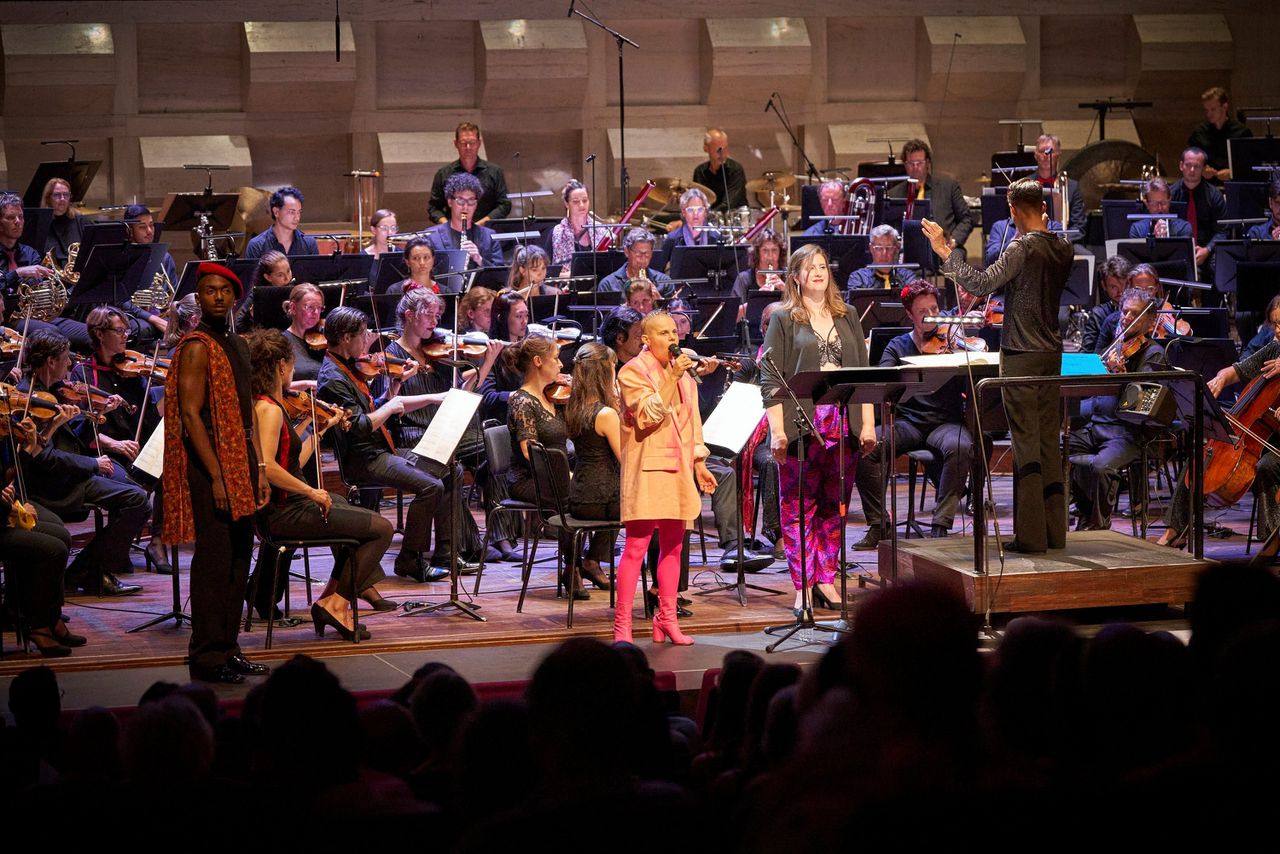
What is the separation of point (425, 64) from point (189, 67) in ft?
6.73

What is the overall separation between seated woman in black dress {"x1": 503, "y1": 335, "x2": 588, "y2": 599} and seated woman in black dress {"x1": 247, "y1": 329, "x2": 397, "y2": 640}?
3.15 ft

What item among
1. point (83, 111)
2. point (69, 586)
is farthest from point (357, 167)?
point (69, 586)

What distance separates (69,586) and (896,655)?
5.71 metres

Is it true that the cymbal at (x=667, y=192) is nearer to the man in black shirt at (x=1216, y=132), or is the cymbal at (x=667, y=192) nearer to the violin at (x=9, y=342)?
the man in black shirt at (x=1216, y=132)

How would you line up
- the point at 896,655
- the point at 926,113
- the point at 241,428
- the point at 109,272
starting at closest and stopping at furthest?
the point at 896,655 → the point at 241,428 → the point at 109,272 → the point at 926,113

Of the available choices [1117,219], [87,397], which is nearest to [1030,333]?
[87,397]

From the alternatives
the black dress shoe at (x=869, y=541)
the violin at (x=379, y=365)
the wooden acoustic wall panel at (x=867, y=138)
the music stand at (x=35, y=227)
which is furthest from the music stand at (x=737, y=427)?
the wooden acoustic wall panel at (x=867, y=138)

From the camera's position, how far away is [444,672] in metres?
3.27

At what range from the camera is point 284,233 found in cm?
988

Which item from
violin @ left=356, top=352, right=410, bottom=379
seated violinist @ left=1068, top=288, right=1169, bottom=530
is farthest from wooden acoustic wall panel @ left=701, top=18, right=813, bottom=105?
violin @ left=356, top=352, right=410, bottom=379

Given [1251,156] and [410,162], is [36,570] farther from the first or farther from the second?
[1251,156]

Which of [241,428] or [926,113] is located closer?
[241,428]

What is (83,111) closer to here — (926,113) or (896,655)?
(926,113)

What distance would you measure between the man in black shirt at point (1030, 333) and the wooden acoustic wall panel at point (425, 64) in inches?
339
